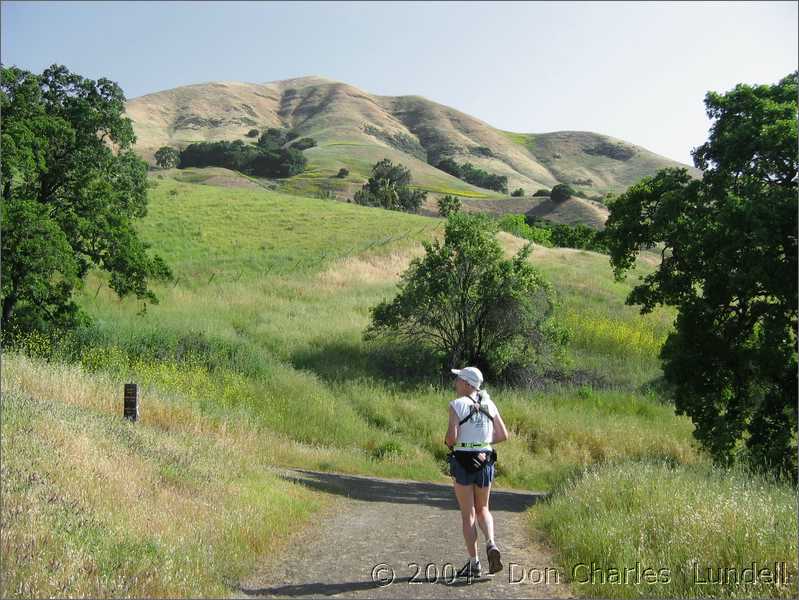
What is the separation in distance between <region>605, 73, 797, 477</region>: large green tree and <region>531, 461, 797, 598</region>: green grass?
525 cm

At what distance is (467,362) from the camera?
→ 2991 cm

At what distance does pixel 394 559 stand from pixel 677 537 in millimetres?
3116

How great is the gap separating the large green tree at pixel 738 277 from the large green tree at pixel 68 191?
1706cm

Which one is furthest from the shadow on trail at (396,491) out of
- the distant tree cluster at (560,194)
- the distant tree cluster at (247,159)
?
the distant tree cluster at (247,159)

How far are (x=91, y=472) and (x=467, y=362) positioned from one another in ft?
73.2

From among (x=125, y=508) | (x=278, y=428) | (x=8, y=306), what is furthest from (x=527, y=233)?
(x=125, y=508)

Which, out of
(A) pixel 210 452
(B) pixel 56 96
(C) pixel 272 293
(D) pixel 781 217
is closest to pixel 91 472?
(A) pixel 210 452

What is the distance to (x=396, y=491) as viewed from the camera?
15250 mm

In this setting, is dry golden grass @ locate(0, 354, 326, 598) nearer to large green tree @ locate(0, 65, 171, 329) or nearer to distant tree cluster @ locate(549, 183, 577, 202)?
large green tree @ locate(0, 65, 171, 329)

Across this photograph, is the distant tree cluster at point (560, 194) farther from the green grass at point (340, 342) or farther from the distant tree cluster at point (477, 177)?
the green grass at point (340, 342)

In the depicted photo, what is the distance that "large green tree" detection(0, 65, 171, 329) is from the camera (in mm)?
22297

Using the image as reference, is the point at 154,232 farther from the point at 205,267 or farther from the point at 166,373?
the point at 166,373

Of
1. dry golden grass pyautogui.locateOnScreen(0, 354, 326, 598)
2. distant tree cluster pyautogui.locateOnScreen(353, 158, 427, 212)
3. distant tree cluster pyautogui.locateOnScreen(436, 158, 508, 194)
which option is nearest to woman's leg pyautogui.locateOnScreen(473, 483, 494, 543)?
dry golden grass pyautogui.locateOnScreen(0, 354, 326, 598)

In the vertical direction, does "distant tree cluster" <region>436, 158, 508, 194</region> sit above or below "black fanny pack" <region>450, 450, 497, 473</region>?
above
